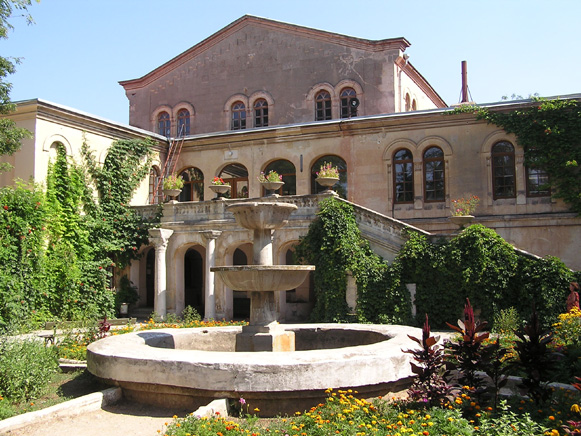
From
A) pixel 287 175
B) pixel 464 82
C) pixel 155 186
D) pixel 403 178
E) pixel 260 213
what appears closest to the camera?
pixel 260 213

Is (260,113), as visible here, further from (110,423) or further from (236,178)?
(110,423)

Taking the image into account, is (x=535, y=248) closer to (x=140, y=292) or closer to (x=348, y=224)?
(x=348, y=224)

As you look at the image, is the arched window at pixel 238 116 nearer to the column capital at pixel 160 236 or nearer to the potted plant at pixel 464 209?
the column capital at pixel 160 236

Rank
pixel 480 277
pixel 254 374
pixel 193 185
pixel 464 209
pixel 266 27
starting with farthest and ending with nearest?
pixel 266 27 < pixel 193 185 < pixel 464 209 < pixel 480 277 < pixel 254 374

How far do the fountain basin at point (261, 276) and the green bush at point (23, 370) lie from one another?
3.22 meters

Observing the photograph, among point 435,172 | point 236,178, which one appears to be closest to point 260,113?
point 236,178

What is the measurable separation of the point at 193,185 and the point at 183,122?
5533 millimetres

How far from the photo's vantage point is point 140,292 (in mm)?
26047

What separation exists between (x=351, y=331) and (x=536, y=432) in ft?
17.3

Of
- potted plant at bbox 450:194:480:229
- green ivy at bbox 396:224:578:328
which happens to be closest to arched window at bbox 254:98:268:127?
potted plant at bbox 450:194:480:229

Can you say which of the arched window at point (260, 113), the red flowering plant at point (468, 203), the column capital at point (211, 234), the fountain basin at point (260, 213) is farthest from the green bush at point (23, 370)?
the arched window at point (260, 113)

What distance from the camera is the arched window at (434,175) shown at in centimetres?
2356

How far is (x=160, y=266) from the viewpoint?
2317 centimetres

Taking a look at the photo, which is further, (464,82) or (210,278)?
(464,82)
